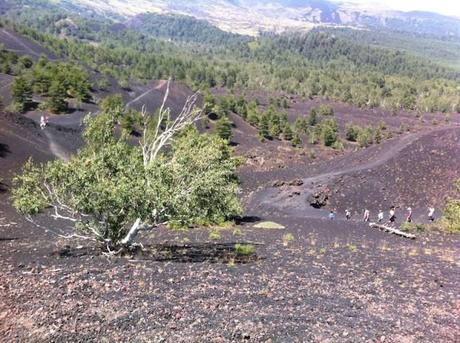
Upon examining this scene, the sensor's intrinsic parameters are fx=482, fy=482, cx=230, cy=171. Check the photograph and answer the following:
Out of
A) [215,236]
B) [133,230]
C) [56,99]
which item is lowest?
[56,99]

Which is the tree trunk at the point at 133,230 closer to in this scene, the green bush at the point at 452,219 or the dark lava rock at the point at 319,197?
the green bush at the point at 452,219

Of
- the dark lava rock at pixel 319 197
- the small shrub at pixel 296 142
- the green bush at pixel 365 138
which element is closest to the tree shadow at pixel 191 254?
the dark lava rock at pixel 319 197

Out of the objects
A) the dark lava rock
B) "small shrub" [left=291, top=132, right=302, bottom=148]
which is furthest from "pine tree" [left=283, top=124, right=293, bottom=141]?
the dark lava rock

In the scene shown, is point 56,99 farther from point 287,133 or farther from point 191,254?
point 191,254

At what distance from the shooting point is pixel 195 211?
19156mm

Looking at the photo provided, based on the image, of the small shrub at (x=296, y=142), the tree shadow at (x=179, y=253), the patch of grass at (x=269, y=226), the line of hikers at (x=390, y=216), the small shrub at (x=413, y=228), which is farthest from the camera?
the small shrub at (x=296, y=142)

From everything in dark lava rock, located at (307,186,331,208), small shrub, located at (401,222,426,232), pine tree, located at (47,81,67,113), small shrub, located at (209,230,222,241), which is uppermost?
small shrub, located at (401,222,426,232)

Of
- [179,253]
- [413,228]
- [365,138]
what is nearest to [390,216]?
[413,228]

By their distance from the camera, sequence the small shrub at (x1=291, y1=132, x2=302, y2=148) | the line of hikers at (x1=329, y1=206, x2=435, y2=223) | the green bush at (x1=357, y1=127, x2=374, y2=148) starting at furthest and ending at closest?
the green bush at (x1=357, y1=127, x2=374, y2=148) < the small shrub at (x1=291, y1=132, x2=302, y2=148) < the line of hikers at (x1=329, y1=206, x2=435, y2=223)

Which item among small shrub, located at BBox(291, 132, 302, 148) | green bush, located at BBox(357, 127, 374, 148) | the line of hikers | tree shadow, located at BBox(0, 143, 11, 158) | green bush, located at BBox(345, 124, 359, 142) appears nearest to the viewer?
the line of hikers

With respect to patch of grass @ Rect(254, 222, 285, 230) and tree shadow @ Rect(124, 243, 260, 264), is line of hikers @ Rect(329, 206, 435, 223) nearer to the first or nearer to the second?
patch of grass @ Rect(254, 222, 285, 230)

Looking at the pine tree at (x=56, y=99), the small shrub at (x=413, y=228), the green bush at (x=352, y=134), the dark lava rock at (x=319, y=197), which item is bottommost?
the green bush at (x=352, y=134)

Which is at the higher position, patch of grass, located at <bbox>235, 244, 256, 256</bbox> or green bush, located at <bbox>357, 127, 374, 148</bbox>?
patch of grass, located at <bbox>235, 244, 256, 256</bbox>

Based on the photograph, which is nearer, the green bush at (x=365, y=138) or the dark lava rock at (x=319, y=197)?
the dark lava rock at (x=319, y=197)
